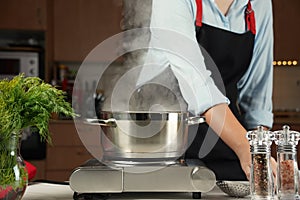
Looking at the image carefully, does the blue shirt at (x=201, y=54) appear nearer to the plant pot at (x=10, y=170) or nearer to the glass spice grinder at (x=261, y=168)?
the glass spice grinder at (x=261, y=168)

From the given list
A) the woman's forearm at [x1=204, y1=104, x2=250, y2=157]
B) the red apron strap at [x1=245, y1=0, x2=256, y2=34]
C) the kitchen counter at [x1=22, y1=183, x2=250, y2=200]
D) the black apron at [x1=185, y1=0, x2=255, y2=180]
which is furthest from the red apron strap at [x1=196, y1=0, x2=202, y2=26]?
the kitchen counter at [x1=22, y1=183, x2=250, y2=200]

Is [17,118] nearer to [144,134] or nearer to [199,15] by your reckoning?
[144,134]

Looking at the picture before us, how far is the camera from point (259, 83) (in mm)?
2072

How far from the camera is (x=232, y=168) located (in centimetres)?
194

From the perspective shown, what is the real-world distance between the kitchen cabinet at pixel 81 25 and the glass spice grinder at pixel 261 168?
2.71 m

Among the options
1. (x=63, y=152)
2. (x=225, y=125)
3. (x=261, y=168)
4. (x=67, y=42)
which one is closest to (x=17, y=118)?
(x=261, y=168)

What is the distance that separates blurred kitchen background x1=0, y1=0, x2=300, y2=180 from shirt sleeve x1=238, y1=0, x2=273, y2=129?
150 cm

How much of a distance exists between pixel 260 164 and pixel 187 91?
36.7 inches

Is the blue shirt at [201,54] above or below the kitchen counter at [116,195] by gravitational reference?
above

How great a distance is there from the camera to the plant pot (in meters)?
0.99

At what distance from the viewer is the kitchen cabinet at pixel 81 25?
370cm

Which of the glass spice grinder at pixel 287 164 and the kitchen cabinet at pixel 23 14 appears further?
the kitchen cabinet at pixel 23 14

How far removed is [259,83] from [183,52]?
327mm

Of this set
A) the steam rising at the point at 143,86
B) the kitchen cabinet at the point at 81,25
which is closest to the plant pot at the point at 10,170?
the steam rising at the point at 143,86
